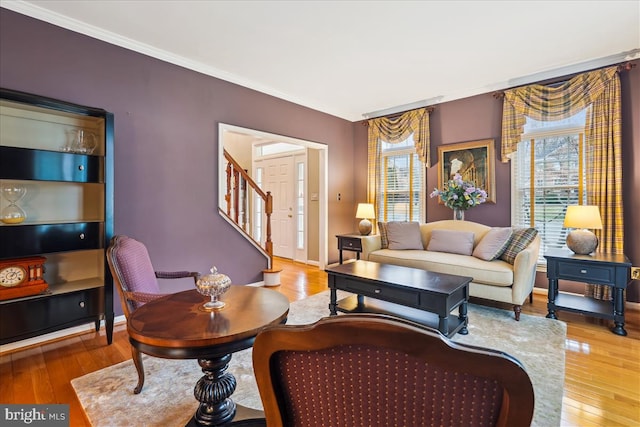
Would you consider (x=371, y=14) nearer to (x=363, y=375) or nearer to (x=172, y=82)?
(x=172, y=82)

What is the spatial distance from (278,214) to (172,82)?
12.1 ft

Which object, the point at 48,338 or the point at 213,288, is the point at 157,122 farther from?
the point at 213,288

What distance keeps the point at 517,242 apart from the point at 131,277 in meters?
3.67

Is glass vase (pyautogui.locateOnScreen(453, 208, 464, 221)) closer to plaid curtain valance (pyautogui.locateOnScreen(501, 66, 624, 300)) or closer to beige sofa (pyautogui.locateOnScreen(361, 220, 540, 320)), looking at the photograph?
beige sofa (pyautogui.locateOnScreen(361, 220, 540, 320))

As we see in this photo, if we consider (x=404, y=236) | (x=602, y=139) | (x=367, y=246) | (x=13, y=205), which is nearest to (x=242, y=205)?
(x=367, y=246)

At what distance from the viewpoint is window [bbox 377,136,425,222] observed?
5059 millimetres

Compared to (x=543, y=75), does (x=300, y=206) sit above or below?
below

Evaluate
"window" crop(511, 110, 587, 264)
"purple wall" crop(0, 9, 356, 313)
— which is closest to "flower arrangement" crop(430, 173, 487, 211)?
"window" crop(511, 110, 587, 264)

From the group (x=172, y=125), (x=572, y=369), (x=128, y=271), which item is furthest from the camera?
(x=172, y=125)

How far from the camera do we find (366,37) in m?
3.02

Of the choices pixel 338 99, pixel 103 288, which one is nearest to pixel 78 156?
pixel 103 288

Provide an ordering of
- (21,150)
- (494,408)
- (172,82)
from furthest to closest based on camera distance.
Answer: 1. (172,82)
2. (21,150)
3. (494,408)

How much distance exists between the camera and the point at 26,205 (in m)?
2.54

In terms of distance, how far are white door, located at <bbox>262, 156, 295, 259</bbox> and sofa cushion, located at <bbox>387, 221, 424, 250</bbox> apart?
2.50m
